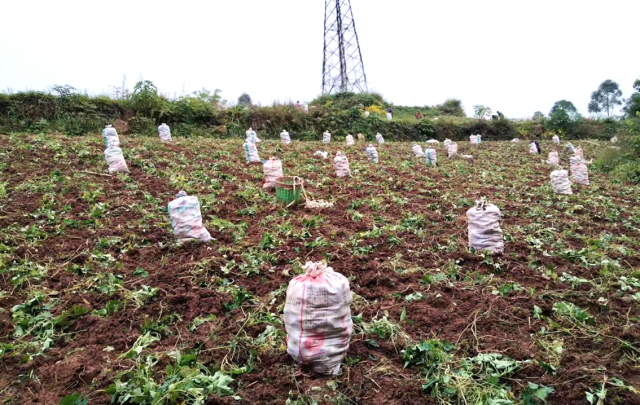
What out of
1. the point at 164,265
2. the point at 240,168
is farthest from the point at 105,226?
the point at 240,168

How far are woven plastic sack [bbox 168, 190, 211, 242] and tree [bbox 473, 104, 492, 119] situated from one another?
25855mm

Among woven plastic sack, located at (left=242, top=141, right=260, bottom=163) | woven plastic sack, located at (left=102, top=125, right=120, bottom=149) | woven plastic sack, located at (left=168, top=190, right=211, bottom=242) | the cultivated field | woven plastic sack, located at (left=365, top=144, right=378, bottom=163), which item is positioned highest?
woven plastic sack, located at (left=102, top=125, right=120, bottom=149)

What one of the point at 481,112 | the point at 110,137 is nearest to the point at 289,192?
the point at 110,137

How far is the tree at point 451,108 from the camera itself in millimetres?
30817

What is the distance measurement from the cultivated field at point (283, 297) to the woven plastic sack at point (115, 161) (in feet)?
1.09

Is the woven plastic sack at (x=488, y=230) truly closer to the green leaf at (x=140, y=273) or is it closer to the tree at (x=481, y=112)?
the green leaf at (x=140, y=273)

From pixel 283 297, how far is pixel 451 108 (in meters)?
31.5

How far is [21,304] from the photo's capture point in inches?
118

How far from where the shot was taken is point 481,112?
88.7 feet

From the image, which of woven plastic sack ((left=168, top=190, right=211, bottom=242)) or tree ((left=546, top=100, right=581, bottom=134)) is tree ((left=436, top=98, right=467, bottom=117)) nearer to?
tree ((left=546, top=100, right=581, bottom=134))

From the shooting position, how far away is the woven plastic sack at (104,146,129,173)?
22.6ft

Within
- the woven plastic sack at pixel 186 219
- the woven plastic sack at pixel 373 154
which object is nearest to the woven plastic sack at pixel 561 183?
the woven plastic sack at pixel 373 154

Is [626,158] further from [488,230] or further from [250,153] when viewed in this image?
[250,153]

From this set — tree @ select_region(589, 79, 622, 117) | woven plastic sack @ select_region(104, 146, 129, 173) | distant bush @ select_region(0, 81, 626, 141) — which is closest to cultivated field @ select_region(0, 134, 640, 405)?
woven plastic sack @ select_region(104, 146, 129, 173)
